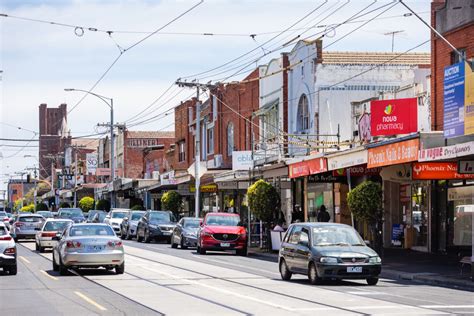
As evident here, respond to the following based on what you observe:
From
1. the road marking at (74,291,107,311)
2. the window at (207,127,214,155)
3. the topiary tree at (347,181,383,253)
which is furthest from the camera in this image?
the window at (207,127,214,155)

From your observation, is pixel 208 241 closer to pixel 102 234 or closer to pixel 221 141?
pixel 102 234

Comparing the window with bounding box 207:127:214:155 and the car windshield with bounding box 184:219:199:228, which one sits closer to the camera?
the car windshield with bounding box 184:219:199:228

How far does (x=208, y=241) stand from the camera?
37.6m

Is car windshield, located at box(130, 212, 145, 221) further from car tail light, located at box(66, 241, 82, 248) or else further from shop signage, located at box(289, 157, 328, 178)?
car tail light, located at box(66, 241, 82, 248)

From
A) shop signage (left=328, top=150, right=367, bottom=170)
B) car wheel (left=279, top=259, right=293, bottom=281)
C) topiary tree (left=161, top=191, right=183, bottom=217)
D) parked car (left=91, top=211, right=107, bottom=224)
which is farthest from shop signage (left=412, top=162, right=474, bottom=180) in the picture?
topiary tree (left=161, top=191, right=183, bottom=217)

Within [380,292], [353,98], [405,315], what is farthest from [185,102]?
[405,315]

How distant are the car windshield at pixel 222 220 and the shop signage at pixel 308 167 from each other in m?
3.08

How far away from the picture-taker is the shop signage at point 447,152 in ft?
80.3

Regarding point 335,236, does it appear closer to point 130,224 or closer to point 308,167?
point 308,167

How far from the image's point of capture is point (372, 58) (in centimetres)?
4700

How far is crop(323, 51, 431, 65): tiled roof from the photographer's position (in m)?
46.5

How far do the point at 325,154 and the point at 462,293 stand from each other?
1482 centimetres

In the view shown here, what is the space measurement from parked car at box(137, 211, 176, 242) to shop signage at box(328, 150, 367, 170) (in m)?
16.3

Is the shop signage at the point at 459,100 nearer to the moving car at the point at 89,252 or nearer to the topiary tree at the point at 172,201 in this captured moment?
the moving car at the point at 89,252
